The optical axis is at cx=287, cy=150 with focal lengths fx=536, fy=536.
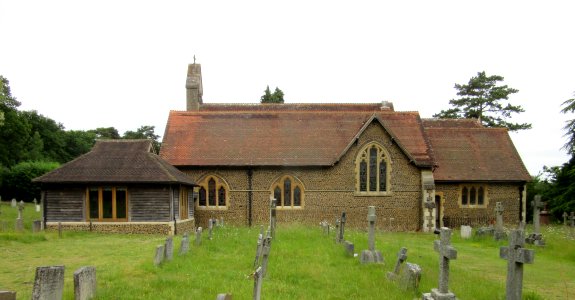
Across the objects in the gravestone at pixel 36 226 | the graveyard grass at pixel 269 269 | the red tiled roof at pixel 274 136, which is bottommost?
the gravestone at pixel 36 226

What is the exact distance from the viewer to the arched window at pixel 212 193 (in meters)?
31.4

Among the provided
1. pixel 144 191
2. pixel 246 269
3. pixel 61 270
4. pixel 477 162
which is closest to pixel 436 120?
pixel 477 162

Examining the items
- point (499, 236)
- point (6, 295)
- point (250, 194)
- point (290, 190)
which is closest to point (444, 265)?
point (6, 295)

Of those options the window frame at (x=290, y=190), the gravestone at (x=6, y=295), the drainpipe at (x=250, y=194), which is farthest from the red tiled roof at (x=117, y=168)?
the gravestone at (x=6, y=295)

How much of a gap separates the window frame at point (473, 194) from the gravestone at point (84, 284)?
1089 inches

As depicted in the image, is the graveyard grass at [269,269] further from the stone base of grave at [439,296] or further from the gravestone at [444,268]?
the gravestone at [444,268]

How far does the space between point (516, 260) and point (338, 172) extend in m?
22.8

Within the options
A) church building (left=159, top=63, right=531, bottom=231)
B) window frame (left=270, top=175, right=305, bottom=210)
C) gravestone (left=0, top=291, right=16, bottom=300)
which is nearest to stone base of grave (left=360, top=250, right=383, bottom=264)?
gravestone (left=0, top=291, right=16, bottom=300)

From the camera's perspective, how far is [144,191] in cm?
2611

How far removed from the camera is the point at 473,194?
33.6 metres

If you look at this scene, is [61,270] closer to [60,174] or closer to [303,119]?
[60,174]

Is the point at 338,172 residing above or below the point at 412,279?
above

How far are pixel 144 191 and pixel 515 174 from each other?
2217 cm

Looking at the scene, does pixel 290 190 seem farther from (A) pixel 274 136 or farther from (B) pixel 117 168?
(B) pixel 117 168
